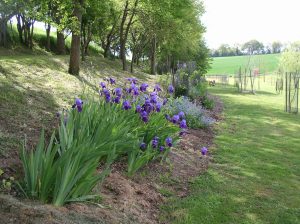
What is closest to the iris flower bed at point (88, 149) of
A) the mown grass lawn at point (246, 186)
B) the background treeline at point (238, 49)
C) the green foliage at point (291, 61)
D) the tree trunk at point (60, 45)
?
the mown grass lawn at point (246, 186)

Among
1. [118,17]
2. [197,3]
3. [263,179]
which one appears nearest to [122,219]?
[263,179]

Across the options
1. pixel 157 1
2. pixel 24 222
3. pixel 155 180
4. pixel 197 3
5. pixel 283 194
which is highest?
pixel 197 3

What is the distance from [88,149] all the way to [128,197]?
3.21 feet

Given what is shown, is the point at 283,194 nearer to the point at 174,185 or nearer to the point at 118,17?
the point at 174,185

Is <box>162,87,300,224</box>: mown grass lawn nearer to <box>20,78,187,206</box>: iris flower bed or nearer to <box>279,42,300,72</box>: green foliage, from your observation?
<box>20,78,187,206</box>: iris flower bed

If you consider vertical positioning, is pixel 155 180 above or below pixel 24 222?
below

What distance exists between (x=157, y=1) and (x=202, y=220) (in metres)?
18.8

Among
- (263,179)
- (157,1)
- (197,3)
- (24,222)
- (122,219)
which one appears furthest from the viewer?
(197,3)

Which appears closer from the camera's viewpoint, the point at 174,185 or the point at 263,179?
the point at 174,185

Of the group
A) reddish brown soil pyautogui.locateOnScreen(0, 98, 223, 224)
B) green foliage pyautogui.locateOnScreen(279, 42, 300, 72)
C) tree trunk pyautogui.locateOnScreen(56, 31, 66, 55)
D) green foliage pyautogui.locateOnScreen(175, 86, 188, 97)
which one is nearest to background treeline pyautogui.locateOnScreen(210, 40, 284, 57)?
green foliage pyautogui.locateOnScreen(279, 42, 300, 72)

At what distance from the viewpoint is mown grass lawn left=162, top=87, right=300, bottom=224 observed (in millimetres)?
4863

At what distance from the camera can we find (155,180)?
5.62 meters

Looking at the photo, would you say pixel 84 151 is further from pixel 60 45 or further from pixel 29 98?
pixel 60 45

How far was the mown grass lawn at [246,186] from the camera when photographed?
16.0ft
